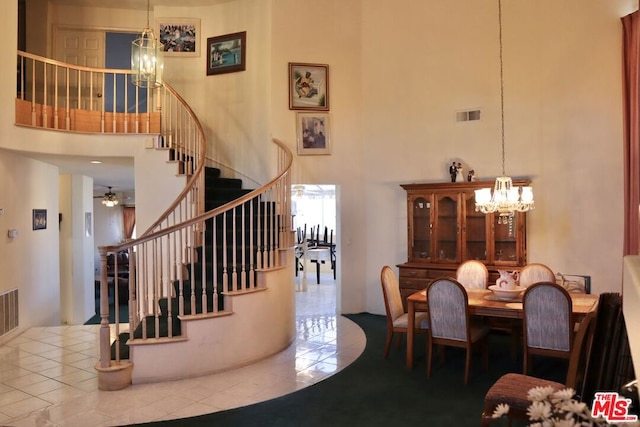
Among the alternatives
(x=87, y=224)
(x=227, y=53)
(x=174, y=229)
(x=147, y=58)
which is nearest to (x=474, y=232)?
(x=174, y=229)

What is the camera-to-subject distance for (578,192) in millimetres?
5512

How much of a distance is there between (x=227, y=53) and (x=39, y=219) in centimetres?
361

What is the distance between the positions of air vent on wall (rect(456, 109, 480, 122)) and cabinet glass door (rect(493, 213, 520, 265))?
4.51 feet

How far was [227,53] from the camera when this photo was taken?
23.1 ft

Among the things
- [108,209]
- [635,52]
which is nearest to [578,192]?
[635,52]

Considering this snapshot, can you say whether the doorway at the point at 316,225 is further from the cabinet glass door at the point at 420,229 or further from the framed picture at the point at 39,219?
the framed picture at the point at 39,219

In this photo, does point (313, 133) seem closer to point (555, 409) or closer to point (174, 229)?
point (174, 229)

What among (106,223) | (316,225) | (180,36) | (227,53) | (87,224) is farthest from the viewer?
(106,223)

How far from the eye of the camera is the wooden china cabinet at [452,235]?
5.75 m

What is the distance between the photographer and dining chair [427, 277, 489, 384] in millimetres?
4020

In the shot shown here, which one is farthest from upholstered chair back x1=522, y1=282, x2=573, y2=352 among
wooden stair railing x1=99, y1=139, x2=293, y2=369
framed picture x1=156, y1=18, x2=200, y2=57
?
framed picture x1=156, y1=18, x2=200, y2=57

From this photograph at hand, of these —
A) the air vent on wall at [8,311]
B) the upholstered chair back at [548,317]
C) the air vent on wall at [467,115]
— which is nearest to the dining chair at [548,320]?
the upholstered chair back at [548,317]

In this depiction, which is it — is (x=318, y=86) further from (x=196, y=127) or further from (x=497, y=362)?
(x=497, y=362)

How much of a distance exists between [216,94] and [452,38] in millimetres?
3572
